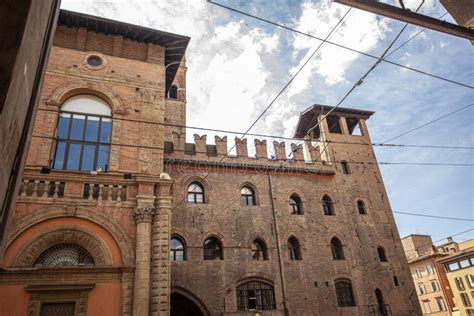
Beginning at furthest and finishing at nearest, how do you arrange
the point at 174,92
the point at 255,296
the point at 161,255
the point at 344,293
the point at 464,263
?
1. the point at 464,263
2. the point at 174,92
3. the point at 344,293
4. the point at 255,296
5. the point at 161,255

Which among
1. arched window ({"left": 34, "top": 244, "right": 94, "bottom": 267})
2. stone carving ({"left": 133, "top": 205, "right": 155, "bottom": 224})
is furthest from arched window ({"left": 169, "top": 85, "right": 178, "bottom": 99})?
arched window ({"left": 34, "top": 244, "right": 94, "bottom": 267})

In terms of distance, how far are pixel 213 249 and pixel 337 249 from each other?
731 centimetres

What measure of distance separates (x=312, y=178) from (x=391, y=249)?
6.17 meters

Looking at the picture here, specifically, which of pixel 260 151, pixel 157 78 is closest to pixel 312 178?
pixel 260 151

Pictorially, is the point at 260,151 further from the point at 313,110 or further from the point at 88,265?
the point at 88,265

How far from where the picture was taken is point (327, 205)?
20219 millimetres

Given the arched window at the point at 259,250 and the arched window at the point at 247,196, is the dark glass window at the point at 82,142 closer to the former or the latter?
the arched window at the point at 247,196

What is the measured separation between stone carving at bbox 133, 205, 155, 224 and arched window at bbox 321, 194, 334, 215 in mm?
12691

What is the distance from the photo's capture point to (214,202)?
57.0 ft

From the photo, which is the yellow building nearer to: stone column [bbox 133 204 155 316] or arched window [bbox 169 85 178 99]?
arched window [bbox 169 85 178 99]

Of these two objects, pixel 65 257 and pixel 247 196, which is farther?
pixel 247 196

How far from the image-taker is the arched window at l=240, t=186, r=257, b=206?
60.0 feet

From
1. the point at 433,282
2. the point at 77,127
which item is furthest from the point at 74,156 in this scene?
the point at 433,282

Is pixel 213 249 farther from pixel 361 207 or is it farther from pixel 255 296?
pixel 361 207
